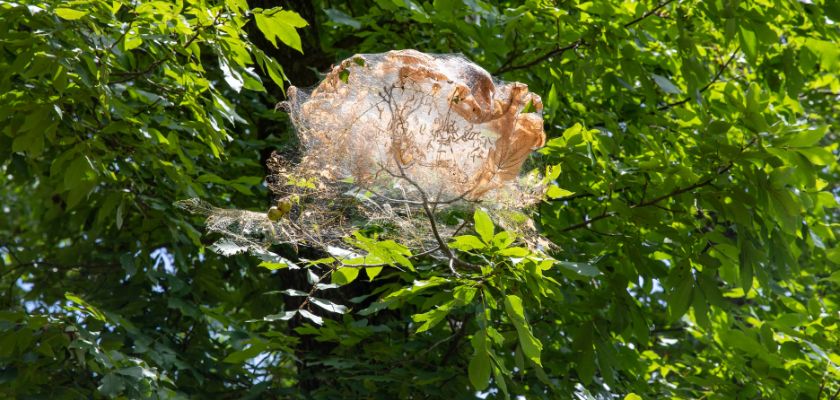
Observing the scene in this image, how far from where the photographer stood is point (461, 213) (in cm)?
301

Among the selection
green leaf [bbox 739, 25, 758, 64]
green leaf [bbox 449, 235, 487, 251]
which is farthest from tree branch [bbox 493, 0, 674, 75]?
green leaf [bbox 449, 235, 487, 251]

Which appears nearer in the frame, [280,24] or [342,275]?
[342,275]

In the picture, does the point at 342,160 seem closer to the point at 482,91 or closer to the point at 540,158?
the point at 482,91

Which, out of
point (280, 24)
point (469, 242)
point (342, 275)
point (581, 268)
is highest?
point (280, 24)

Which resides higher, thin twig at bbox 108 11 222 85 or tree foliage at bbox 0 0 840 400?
thin twig at bbox 108 11 222 85

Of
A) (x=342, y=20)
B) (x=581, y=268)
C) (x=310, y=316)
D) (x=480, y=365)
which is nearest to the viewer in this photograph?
(x=480, y=365)

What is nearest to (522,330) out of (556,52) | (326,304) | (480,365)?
(480,365)

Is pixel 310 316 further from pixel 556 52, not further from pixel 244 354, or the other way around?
pixel 556 52

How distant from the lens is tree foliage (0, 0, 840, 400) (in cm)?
324

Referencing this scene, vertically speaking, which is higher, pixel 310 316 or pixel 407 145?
pixel 407 145

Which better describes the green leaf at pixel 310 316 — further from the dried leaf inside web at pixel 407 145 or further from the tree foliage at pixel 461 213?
the dried leaf inside web at pixel 407 145

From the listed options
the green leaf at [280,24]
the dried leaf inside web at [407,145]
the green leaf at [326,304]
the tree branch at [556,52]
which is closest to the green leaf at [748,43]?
the tree branch at [556,52]

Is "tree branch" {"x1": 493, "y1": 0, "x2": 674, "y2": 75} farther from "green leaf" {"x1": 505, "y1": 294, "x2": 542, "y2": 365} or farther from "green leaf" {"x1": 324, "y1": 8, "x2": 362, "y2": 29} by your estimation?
"green leaf" {"x1": 505, "y1": 294, "x2": 542, "y2": 365}

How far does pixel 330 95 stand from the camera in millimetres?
2422
